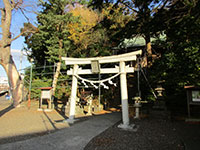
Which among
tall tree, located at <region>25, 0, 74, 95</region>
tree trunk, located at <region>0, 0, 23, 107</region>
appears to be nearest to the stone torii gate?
tall tree, located at <region>25, 0, 74, 95</region>

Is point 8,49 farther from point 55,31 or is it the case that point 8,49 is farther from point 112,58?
point 112,58

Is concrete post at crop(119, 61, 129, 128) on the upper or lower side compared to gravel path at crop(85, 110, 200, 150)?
upper

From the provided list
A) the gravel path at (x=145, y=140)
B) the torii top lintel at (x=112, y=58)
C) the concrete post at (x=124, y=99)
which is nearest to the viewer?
the gravel path at (x=145, y=140)

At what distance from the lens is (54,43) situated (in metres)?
11.6

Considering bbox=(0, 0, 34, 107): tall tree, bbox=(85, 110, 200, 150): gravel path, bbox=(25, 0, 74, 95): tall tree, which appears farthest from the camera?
bbox=(25, 0, 74, 95): tall tree

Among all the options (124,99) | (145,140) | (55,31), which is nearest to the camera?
(145,140)

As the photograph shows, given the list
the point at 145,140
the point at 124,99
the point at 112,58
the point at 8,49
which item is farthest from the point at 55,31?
the point at 145,140

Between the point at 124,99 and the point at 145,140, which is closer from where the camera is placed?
the point at 145,140

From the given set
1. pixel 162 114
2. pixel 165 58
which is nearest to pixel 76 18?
pixel 165 58

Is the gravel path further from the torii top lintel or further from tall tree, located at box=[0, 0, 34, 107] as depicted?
tall tree, located at box=[0, 0, 34, 107]

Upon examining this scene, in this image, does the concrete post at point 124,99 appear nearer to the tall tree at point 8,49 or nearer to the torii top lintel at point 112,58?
the torii top lintel at point 112,58

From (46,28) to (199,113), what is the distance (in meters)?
12.2

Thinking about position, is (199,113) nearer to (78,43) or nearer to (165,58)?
(165,58)

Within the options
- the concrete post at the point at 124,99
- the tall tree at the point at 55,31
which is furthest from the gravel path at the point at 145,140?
the tall tree at the point at 55,31
